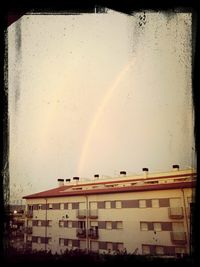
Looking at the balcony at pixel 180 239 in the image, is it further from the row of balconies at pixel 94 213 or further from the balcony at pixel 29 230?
the balcony at pixel 29 230

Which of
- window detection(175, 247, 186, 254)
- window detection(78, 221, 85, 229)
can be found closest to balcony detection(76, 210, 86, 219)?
window detection(78, 221, 85, 229)

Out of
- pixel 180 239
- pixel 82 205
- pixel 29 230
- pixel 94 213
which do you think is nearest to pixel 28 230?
pixel 29 230

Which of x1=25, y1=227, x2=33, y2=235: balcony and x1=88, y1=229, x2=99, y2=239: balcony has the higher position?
x1=25, y1=227, x2=33, y2=235: balcony

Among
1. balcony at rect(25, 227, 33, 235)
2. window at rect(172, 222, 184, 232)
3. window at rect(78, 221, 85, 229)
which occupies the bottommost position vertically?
window at rect(78, 221, 85, 229)

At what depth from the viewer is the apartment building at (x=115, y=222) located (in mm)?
1428

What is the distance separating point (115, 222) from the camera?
7.82ft

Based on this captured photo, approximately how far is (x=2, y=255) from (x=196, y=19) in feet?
4.80

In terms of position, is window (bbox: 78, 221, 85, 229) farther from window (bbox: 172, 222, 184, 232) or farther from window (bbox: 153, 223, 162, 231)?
window (bbox: 172, 222, 184, 232)

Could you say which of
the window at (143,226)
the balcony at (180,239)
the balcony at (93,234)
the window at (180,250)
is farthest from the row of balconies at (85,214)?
the window at (180,250)

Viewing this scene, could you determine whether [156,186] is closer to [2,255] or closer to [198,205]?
[198,205]

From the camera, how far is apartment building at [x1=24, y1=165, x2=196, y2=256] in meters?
1.43

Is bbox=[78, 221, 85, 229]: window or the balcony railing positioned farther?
bbox=[78, 221, 85, 229]: window

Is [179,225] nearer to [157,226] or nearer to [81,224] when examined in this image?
[157,226]

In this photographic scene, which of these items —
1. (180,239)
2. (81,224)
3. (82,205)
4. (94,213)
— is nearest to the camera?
(180,239)
